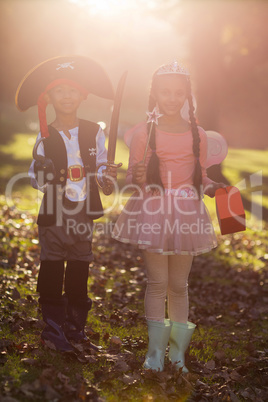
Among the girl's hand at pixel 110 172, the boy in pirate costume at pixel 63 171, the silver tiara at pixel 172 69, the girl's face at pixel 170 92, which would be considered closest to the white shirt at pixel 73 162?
the boy in pirate costume at pixel 63 171

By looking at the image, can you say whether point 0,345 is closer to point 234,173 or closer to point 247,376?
point 247,376

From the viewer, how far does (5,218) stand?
1016 cm

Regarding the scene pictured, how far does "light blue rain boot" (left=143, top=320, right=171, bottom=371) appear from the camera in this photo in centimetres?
425

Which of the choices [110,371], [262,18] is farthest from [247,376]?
[262,18]

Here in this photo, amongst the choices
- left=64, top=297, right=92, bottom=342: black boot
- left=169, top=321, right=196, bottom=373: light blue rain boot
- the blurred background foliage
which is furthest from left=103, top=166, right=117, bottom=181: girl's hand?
the blurred background foliage

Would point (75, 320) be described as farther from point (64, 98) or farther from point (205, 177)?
point (64, 98)

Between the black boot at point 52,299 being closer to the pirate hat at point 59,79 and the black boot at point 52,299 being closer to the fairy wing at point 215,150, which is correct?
the pirate hat at point 59,79

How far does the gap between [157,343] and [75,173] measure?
167cm

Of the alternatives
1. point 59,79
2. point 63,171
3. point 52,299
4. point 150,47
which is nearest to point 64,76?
point 59,79

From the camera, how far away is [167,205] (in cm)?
418

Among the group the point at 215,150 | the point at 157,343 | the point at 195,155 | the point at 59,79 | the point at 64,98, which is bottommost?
the point at 157,343

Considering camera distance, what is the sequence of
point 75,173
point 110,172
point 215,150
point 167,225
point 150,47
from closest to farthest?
point 167,225 < point 110,172 < point 75,173 < point 215,150 < point 150,47

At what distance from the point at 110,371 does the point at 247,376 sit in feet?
4.44

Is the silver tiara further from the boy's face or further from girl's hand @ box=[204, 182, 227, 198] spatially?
girl's hand @ box=[204, 182, 227, 198]
